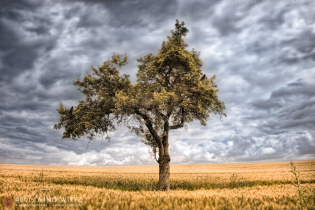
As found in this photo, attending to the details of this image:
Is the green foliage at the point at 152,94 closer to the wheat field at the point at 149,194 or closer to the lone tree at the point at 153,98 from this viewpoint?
the lone tree at the point at 153,98

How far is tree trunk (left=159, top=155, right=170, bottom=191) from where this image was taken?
17.2 meters

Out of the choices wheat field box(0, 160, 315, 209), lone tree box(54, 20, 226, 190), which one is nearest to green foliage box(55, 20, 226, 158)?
lone tree box(54, 20, 226, 190)

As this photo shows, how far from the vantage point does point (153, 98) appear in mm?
16797

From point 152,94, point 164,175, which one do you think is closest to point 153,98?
point 152,94

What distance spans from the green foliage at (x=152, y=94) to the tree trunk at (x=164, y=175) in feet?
4.21

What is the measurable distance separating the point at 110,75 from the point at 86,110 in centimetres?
413

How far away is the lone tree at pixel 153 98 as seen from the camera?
17.3 metres

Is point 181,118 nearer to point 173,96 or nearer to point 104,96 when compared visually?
point 173,96

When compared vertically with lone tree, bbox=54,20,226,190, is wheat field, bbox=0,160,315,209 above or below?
below

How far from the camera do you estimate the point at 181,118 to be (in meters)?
19.4

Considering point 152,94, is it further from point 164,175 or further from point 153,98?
point 164,175

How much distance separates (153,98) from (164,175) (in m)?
6.82

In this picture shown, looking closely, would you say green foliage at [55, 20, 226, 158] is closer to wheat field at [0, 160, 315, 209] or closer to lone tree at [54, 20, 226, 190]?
lone tree at [54, 20, 226, 190]

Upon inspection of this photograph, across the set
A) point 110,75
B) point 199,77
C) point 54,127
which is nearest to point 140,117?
point 110,75
